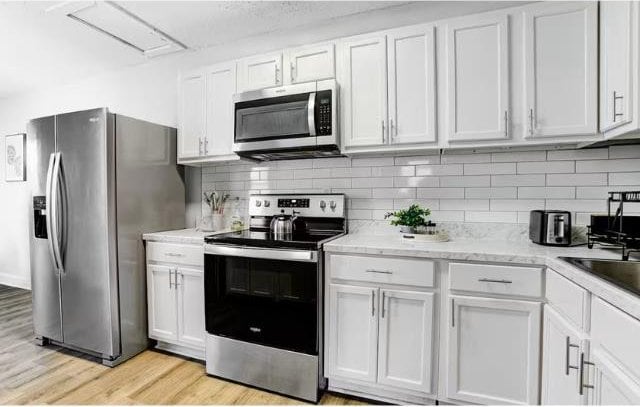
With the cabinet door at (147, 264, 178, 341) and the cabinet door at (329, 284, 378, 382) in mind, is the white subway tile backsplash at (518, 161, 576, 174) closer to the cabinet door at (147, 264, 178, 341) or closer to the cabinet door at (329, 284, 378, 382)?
the cabinet door at (329, 284, 378, 382)

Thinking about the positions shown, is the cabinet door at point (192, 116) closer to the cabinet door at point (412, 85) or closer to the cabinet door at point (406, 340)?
the cabinet door at point (412, 85)

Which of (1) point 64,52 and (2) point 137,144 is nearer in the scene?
→ (2) point 137,144

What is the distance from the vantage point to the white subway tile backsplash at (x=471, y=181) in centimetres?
190

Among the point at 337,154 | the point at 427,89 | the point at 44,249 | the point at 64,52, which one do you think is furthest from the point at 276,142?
the point at 64,52

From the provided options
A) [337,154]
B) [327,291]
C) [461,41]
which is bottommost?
[327,291]

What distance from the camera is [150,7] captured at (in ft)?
7.50

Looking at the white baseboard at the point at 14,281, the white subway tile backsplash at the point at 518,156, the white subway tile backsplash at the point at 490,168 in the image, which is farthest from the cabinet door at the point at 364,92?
the white baseboard at the point at 14,281

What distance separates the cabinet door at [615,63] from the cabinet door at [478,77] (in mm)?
421

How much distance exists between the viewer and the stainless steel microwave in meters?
2.10

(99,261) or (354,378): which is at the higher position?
(99,261)

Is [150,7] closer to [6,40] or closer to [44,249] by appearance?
[6,40]

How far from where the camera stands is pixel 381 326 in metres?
1.78

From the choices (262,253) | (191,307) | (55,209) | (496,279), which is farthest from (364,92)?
(55,209)

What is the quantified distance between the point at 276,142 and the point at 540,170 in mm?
1716
